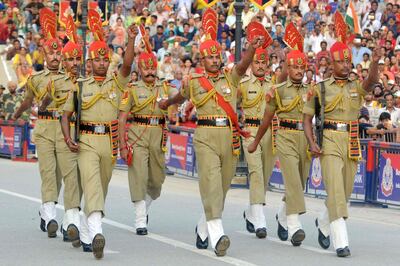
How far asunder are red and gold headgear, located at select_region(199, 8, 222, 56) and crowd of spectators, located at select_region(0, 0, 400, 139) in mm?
7119

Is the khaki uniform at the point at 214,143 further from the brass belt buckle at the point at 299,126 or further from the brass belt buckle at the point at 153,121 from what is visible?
the brass belt buckle at the point at 153,121

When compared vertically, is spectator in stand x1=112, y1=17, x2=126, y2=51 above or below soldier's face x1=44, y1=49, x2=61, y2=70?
above

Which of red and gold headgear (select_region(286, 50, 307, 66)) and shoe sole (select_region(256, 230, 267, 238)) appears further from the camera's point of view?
shoe sole (select_region(256, 230, 267, 238))

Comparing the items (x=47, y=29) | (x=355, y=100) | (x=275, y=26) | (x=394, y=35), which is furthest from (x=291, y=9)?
(x=355, y=100)

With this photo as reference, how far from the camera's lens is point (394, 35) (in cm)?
2877

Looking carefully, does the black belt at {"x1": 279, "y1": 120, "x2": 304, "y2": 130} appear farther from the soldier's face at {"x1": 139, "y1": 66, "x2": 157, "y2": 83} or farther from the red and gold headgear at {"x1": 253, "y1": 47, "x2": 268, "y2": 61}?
the soldier's face at {"x1": 139, "y1": 66, "x2": 157, "y2": 83}

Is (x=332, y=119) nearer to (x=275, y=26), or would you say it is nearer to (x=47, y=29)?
(x=47, y=29)

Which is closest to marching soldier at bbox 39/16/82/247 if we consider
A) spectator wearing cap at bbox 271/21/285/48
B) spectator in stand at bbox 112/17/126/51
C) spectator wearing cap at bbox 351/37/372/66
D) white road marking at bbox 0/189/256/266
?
white road marking at bbox 0/189/256/266

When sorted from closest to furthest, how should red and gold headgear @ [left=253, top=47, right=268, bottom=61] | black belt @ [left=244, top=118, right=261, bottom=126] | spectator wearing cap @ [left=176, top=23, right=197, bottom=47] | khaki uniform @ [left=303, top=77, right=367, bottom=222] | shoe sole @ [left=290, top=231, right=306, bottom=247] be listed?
khaki uniform @ [left=303, top=77, right=367, bottom=222] < shoe sole @ [left=290, top=231, right=306, bottom=247] < red and gold headgear @ [left=253, top=47, right=268, bottom=61] < black belt @ [left=244, top=118, right=261, bottom=126] < spectator wearing cap @ [left=176, top=23, right=197, bottom=47]

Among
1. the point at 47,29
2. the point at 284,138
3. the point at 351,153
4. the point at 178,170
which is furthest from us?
the point at 178,170

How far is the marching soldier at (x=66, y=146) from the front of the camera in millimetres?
14531

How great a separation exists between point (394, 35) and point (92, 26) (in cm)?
1549

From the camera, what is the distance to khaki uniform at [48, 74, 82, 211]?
14547 mm

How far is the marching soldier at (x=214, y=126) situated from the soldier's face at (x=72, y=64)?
177cm
